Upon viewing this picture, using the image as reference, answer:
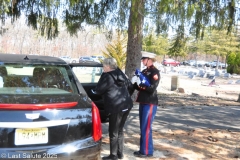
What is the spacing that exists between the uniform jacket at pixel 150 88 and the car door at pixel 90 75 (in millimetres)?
1244

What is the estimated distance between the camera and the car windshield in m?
3.48

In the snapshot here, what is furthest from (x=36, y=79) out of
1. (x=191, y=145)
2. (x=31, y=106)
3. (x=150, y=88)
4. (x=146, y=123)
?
(x=191, y=145)

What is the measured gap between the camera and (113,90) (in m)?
4.23

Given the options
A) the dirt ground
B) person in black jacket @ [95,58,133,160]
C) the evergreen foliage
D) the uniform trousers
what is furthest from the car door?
the evergreen foliage

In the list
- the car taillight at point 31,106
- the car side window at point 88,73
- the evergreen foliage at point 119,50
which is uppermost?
the evergreen foliage at point 119,50

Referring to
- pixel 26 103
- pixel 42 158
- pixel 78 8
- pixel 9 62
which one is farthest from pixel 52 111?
pixel 78 8

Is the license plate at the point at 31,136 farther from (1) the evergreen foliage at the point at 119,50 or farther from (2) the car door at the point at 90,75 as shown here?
(1) the evergreen foliage at the point at 119,50

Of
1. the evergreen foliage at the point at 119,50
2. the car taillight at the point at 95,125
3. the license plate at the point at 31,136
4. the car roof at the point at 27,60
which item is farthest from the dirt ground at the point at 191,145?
the evergreen foliage at the point at 119,50

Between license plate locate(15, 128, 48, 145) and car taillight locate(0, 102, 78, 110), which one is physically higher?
car taillight locate(0, 102, 78, 110)

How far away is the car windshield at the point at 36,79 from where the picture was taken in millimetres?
3479

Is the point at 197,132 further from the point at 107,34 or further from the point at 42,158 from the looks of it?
the point at 107,34

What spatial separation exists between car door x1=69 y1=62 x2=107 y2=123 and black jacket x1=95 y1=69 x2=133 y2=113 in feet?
4.59

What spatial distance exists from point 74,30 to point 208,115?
5393 millimetres

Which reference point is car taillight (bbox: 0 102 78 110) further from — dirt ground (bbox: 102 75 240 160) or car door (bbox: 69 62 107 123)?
car door (bbox: 69 62 107 123)
